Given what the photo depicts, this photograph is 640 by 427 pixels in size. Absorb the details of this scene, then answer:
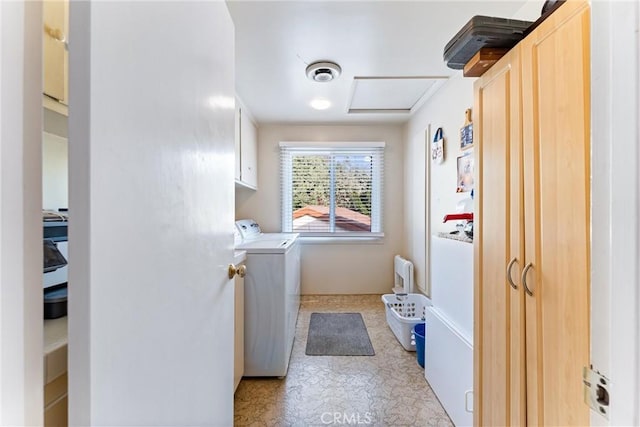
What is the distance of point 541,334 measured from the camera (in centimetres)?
80

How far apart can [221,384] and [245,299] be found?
3.10 ft

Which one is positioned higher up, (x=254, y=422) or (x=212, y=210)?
(x=212, y=210)

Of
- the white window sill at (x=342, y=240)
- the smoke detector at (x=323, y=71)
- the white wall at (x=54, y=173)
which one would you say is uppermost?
the smoke detector at (x=323, y=71)

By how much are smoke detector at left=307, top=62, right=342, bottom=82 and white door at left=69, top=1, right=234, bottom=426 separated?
47.9 inches

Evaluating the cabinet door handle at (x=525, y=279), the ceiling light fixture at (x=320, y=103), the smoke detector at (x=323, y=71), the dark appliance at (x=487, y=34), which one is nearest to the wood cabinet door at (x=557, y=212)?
the cabinet door handle at (x=525, y=279)

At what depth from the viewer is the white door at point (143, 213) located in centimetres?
42

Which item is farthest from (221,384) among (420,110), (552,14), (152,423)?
(420,110)

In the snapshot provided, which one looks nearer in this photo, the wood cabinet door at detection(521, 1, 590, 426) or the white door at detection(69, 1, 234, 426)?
the white door at detection(69, 1, 234, 426)

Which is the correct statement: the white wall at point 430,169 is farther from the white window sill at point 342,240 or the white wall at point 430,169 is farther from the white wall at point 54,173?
the white wall at point 54,173

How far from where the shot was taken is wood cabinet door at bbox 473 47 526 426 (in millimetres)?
892
